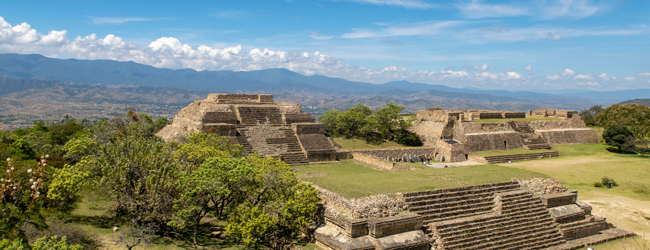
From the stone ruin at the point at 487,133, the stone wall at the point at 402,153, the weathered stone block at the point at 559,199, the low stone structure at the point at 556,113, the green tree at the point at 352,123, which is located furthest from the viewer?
the low stone structure at the point at 556,113

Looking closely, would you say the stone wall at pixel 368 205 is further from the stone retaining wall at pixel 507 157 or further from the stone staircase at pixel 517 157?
the stone staircase at pixel 517 157

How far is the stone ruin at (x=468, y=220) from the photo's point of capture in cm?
1093

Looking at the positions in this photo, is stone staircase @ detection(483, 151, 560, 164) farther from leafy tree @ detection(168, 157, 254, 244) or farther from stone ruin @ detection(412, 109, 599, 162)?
leafy tree @ detection(168, 157, 254, 244)

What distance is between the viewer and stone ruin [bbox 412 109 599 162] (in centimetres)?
2664

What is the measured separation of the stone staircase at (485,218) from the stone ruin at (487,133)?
37.4ft

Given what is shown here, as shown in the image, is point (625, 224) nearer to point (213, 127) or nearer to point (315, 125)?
point (315, 125)

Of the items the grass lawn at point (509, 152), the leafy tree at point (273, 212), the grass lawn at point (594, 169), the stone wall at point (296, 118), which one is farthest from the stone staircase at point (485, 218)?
the stone wall at point (296, 118)

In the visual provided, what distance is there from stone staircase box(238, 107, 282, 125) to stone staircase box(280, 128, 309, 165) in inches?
67.1

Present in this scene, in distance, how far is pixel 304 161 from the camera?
22797 mm

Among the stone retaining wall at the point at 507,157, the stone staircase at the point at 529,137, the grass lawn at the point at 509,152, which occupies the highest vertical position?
the stone staircase at the point at 529,137

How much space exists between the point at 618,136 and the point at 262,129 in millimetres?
25938

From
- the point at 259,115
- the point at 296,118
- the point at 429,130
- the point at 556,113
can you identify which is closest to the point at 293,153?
the point at 296,118

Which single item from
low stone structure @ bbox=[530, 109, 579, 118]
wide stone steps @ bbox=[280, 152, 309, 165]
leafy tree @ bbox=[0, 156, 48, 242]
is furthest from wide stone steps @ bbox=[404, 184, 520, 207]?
low stone structure @ bbox=[530, 109, 579, 118]

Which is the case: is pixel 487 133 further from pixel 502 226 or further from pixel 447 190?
pixel 447 190
